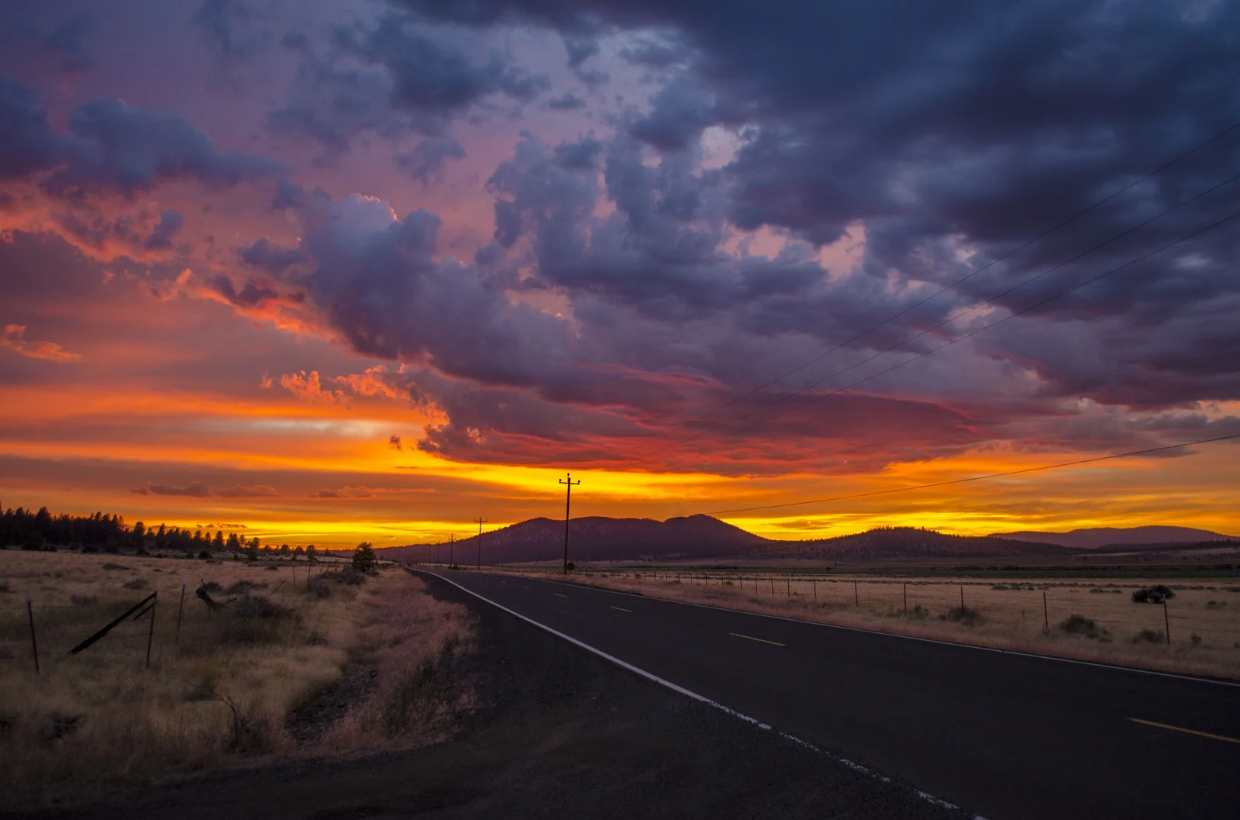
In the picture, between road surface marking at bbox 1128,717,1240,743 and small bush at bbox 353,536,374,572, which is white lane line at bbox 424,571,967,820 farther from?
small bush at bbox 353,536,374,572

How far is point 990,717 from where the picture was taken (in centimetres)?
1087

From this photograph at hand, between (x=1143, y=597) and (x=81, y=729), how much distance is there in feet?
186

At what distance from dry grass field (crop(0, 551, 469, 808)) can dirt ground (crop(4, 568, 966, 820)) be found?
897 millimetres

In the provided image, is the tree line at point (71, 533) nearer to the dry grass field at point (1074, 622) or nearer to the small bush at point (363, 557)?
the small bush at point (363, 557)

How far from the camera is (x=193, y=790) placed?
320 inches

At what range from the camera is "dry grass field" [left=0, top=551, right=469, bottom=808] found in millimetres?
9164

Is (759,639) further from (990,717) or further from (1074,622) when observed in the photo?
(1074,622)

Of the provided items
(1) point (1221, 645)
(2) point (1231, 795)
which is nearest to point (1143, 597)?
(1) point (1221, 645)

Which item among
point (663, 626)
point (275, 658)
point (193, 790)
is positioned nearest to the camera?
point (193, 790)

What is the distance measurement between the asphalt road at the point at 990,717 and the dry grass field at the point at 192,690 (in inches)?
209

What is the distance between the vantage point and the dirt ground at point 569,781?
711cm

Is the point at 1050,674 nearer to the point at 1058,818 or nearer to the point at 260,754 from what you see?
the point at 1058,818

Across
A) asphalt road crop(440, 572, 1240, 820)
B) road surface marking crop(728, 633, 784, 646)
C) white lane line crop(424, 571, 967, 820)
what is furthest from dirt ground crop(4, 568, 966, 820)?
road surface marking crop(728, 633, 784, 646)

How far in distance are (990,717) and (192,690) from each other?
42.2 ft
